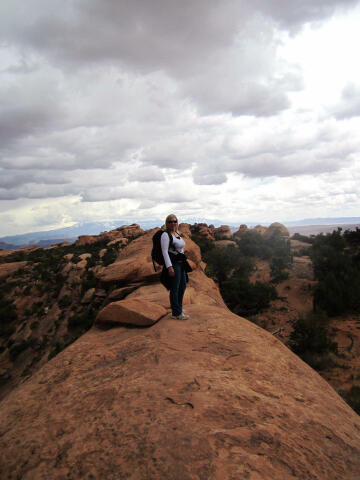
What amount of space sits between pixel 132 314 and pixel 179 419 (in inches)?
158

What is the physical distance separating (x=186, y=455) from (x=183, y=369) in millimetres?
1569

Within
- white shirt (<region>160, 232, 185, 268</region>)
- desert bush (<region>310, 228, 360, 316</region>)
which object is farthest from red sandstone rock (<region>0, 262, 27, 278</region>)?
desert bush (<region>310, 228, 360, 316</region>)

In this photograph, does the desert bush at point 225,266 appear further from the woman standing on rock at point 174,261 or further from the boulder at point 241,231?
the boulder at point 241,231

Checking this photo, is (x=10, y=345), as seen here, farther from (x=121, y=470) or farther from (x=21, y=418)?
(x=121, y=470)

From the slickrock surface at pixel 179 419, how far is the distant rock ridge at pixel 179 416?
1cm

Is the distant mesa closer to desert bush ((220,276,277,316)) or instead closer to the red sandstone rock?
desert bush ((220,276,277,316))

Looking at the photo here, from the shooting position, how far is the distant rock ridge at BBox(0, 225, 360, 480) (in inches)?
89.7

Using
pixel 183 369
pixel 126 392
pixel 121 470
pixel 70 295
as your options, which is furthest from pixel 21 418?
pixel 70 295

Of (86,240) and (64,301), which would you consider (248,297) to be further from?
(86,240)

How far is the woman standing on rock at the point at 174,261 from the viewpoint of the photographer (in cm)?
581

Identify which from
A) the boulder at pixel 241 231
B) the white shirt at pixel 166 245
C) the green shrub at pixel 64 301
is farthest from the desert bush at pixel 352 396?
the boulder at pixel 241 231

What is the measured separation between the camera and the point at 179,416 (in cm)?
279

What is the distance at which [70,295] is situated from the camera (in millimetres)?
22953

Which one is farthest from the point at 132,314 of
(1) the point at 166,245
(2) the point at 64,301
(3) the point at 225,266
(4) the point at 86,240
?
(4) the point at 86,240
